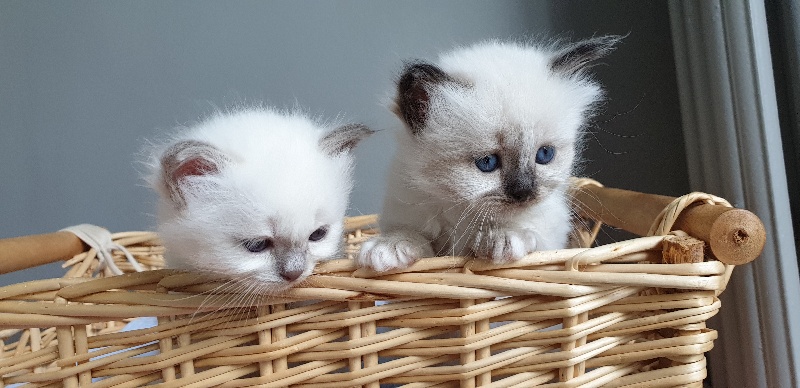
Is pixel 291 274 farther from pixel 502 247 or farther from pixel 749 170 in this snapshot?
pixel 749 170

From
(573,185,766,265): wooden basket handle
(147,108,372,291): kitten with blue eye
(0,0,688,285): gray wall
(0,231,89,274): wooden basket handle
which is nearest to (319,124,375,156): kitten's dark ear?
(147,108,372,291): kitten with blue eye

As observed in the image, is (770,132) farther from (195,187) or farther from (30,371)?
(30,371)

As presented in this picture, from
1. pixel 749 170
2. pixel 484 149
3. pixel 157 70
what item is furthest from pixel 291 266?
pixel 157 70

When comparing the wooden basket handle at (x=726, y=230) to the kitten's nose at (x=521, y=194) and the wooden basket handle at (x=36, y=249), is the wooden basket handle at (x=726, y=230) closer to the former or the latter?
the kitten's nose at (x=521, y=194)

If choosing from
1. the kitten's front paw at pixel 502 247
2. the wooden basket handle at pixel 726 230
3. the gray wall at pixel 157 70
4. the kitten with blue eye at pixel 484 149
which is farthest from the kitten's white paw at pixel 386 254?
the gray wall at pixel 157 70

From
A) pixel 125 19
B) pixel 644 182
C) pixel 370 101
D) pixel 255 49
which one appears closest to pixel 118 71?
pixel 125 19

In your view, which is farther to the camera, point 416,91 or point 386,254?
point 416,91
